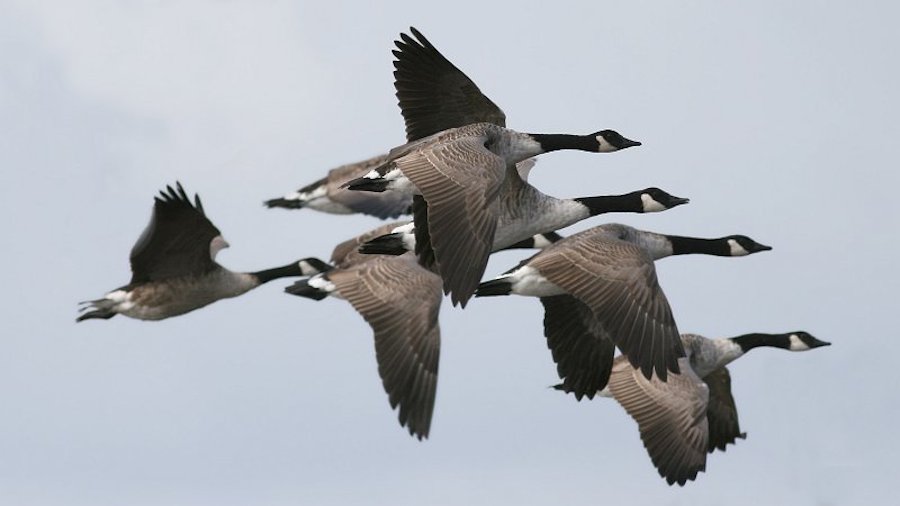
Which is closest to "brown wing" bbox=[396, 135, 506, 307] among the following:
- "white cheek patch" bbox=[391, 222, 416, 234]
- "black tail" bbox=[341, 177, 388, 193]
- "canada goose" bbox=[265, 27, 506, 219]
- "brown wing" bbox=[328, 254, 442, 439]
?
"black tail" bbox=[341, 177, 388, 193]

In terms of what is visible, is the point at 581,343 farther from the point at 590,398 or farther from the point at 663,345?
the point at 663,345

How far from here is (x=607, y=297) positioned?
70.4 feet

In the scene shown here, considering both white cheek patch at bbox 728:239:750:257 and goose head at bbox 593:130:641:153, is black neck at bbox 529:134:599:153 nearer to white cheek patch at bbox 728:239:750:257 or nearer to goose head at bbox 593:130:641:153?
goose head at bbox 593:130:641:153

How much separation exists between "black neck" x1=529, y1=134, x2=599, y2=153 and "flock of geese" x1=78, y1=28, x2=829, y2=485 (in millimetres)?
34

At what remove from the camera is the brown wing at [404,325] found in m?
21.4

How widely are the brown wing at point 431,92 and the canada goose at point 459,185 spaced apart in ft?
4.29

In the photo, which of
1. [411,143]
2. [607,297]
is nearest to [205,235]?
[411,143]

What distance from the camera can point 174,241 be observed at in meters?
25.6

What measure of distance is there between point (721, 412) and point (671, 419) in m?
3.17

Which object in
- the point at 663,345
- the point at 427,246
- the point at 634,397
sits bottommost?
the point at 634,397

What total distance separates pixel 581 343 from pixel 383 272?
7.74 ft

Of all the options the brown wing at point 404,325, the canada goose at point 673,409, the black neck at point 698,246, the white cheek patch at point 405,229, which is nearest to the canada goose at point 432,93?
the white cheek patch at point 405,229

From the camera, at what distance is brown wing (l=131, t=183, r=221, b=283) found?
2495cm

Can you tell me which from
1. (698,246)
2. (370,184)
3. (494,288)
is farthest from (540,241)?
(370,184)
